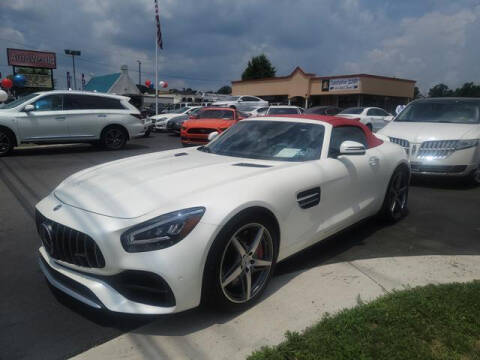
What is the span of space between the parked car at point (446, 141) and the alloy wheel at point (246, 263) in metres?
4.94

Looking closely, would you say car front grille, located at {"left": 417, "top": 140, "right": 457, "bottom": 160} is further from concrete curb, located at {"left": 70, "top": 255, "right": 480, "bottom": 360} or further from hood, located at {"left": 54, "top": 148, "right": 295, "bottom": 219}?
hood, located at {"left": 54, "top": 148, "right": 295, "bottom": 219}

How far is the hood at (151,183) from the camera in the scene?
8.22 ft

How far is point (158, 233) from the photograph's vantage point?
232 centimetres

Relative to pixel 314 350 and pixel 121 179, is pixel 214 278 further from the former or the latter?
pixel 121 179

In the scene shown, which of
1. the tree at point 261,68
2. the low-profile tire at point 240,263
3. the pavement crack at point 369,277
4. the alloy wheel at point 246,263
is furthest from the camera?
the tree at point 261,68

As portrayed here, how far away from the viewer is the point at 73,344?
2393mm

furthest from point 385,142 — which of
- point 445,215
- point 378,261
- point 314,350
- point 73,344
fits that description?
point 73,344

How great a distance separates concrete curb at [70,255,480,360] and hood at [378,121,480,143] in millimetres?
3506

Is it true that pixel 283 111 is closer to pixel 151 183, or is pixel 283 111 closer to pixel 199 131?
pixel 199 131

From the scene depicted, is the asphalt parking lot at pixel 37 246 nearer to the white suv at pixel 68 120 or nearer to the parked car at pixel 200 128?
the white suv at pixel 68 120

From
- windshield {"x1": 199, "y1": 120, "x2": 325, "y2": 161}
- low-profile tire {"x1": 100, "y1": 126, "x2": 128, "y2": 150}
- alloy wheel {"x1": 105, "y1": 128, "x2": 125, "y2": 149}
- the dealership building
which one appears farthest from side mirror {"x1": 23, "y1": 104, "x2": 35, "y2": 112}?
the dealership building

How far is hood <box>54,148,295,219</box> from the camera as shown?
2506 millimetres

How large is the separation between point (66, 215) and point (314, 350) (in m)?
Result: 1.85

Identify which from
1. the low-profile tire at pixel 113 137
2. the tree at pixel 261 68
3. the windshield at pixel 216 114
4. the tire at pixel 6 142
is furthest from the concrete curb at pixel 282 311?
the tree at pixel 261 68
